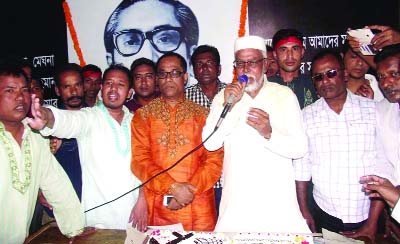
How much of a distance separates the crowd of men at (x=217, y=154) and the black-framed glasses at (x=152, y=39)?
1.97 metres

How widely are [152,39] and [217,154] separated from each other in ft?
8.96

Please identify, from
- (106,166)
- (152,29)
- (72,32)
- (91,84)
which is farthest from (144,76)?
(72,32)

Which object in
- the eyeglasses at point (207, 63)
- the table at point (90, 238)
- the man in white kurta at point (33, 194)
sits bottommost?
the table at point (90, 238)

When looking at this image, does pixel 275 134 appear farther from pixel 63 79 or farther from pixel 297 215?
pixel 63 79

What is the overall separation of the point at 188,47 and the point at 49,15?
7.14ft

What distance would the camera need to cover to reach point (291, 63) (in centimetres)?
304

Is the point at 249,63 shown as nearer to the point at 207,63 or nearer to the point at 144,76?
the point at 207,63

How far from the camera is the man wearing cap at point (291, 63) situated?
9.74ft

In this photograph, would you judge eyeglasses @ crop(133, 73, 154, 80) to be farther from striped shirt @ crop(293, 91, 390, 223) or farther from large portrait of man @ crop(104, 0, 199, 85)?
striped shirt @ crop(293, 91, 390, 223)

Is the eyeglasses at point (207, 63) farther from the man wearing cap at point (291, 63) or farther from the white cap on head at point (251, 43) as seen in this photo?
the white cap on head at point (251, 43)

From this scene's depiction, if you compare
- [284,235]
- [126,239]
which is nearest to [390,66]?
[284,235]

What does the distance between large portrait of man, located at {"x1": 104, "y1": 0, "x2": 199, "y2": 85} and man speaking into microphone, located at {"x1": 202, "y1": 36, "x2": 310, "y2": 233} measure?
2384 millimetres

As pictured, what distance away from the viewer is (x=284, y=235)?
184cm

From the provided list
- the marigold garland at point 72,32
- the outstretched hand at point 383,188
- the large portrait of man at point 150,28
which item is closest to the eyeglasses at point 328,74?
the outstretched hand at point 383,188
